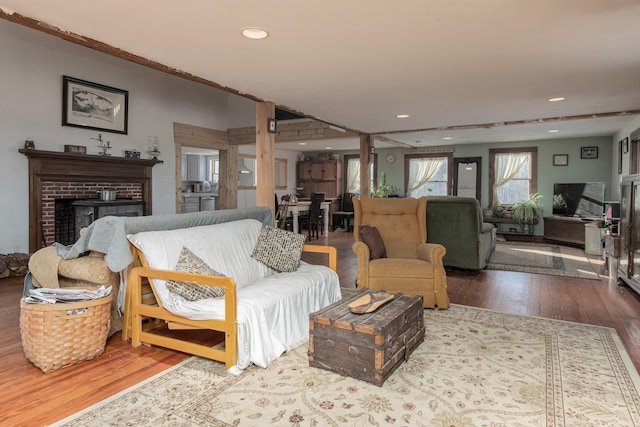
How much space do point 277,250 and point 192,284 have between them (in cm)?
91

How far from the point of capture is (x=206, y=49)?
2805 mm

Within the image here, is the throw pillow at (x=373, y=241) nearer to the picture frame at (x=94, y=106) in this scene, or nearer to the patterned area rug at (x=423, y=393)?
the patterned area rug at (x=423, y=393)

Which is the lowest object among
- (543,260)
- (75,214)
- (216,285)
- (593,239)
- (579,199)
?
(543,260)

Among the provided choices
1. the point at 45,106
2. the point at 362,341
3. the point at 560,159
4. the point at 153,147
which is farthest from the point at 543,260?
the point at 45,106

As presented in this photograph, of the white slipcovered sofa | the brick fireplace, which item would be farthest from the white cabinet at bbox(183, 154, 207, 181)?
the white slipcovered sofa

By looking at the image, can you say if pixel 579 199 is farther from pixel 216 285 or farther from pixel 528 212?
pixel 216 285

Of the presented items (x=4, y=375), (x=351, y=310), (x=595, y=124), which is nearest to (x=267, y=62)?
(x=351, y=310)

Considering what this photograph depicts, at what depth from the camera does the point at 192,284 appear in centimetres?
262

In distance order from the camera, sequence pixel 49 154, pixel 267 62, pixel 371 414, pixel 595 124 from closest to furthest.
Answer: pixel 371 414 < pixel 267 62 < pixel 49 154 < pixel 595 124

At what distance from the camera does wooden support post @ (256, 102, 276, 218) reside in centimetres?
424

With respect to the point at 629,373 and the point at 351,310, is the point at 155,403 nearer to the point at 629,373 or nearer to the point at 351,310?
the point at 351,310

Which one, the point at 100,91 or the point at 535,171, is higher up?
the point at 100,91

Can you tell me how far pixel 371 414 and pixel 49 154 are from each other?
5180 millimetres

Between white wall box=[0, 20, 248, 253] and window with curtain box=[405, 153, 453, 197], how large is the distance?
608cm
